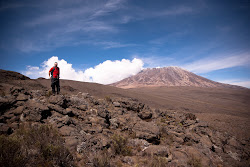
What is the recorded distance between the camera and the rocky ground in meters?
3.03

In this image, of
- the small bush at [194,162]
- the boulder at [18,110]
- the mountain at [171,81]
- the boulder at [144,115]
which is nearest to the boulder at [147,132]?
the small bush at [194,162]

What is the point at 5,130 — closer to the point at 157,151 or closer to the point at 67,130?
the point at 67,130

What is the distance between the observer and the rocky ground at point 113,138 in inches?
119

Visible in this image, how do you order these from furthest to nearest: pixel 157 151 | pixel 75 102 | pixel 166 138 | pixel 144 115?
pixel 144 115
pixel 75 102
pixel 166 138
pixel 157 151

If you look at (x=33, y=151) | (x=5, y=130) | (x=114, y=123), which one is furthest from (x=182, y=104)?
(x=5, y=130)

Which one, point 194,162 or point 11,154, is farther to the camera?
point 194,162

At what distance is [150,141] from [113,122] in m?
1.74

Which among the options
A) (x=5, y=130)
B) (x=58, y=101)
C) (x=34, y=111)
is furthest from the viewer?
(x=58, y=101)

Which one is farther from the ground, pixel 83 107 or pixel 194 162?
→ pixel 83 107

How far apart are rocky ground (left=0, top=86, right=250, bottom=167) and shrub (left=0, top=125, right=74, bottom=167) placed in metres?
0.39

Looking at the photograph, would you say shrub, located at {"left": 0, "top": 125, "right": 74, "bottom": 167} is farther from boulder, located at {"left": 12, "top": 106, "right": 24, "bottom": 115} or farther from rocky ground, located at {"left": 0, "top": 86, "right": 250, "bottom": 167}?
boulder, located at {"left": 12, "top": 106, "right": 24, "bottom": 115}

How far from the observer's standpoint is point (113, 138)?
3729 mm

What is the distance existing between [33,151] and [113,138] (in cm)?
206

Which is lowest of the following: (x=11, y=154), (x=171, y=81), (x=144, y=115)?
(x=144, y=115)
